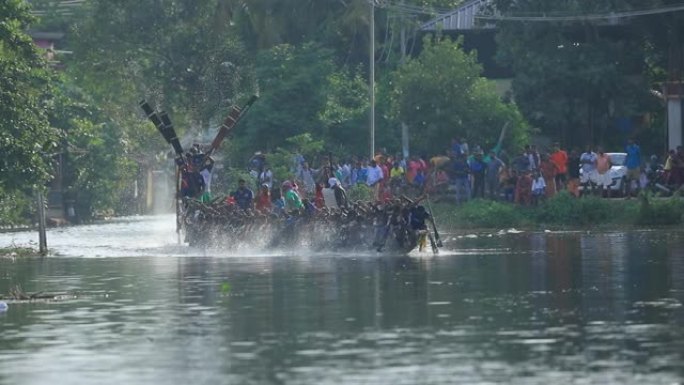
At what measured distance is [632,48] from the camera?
63.8 meters

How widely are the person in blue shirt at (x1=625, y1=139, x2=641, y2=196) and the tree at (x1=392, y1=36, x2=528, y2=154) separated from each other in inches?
320

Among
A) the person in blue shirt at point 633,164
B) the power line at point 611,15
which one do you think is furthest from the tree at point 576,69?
the person in blue shirt at point 633,164

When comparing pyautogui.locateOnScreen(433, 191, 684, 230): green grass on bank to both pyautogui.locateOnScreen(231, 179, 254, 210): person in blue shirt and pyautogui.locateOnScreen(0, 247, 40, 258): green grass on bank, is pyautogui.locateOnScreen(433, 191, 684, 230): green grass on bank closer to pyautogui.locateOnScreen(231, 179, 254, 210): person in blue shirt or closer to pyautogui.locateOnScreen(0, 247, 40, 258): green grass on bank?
pyautogui.locateOnScreen(231, 179, 254, 210): person in blue shirt

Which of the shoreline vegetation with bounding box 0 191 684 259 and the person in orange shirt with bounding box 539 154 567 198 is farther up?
the person in orange shirt with bounding box 539 154 567 198

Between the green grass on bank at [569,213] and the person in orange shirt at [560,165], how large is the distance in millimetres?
1311

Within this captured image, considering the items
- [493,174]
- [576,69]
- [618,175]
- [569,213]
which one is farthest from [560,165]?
[576,69]

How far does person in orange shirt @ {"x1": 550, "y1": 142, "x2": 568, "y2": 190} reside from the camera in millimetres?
53250

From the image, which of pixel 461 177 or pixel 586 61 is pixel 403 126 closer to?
pixel 586 61

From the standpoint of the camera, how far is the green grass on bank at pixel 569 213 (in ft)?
163

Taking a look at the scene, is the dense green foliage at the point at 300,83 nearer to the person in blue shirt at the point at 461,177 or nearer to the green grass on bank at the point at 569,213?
the green grass on bank at the point at 569,213

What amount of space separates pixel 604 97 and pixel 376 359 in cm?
4170

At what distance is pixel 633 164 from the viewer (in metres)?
53.5

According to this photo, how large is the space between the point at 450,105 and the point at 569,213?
1159 centimetres

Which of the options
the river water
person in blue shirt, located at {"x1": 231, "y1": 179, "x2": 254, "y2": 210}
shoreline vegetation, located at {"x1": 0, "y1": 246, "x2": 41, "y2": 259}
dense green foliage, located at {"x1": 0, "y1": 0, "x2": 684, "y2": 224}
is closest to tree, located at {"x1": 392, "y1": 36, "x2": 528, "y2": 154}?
dense green foliage, located at {"x1": 0, "y1": 0, "x2": 684, "y2": 224}
